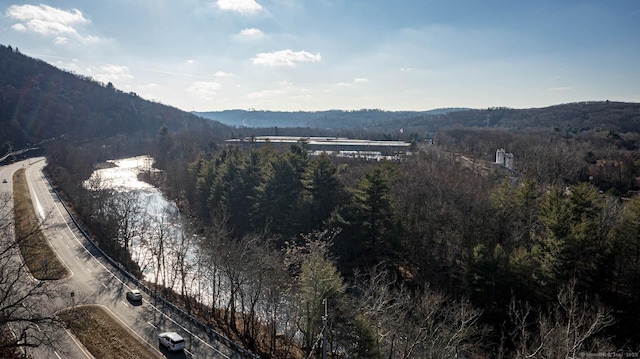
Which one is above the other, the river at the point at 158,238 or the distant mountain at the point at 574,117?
the distant mountain at the point at 574,117

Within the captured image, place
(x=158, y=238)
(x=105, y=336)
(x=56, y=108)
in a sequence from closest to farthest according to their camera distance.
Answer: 1. (x=105, y=336)
2. (x=158, y=238)
3. (x=56, y=108)

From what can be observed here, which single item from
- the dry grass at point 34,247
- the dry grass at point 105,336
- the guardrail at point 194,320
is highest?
the dry grass at point 34,247

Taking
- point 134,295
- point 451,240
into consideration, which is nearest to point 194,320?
point 134,295

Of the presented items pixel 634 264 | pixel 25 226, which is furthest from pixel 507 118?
pixel 25 226

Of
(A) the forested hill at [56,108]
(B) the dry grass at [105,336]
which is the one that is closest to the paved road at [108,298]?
(B) the dry grass at [105,336]

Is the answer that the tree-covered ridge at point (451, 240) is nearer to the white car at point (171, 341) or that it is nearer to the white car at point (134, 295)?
the white car at point (134, 295)

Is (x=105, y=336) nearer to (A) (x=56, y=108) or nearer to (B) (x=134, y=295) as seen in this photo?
(B) (x=134, y=295)
